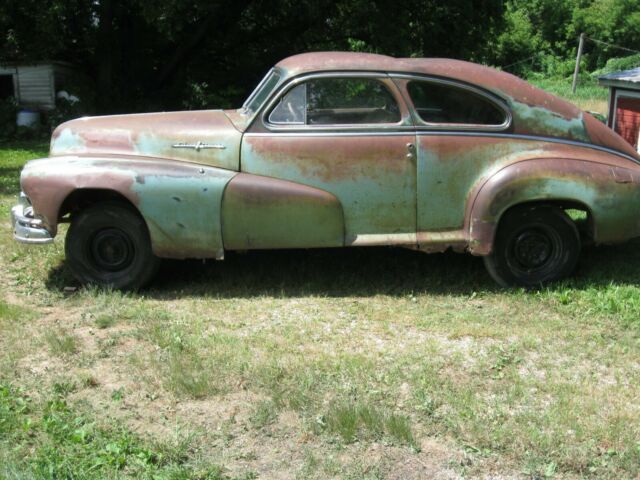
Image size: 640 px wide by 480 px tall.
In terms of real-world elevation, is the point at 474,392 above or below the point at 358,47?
below

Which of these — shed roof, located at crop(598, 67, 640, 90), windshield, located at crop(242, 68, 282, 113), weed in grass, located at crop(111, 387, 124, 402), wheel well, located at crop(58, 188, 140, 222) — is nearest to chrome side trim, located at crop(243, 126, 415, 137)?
windshield, located at crop(242, 68, 282, 113)

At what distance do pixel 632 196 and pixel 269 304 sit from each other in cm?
292

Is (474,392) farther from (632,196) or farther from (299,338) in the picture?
(632,196)

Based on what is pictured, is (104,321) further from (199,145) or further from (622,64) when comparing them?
(622,64)

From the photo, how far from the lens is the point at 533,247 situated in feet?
19.9

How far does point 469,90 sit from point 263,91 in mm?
1645

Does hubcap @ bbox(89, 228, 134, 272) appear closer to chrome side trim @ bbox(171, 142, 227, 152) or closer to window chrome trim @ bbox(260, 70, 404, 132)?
chrome side trim @ bbox(171, 142, 227, 152)

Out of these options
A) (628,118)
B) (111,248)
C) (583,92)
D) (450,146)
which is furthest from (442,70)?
(583,92)

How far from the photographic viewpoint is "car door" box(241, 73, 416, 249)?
19.1 feet

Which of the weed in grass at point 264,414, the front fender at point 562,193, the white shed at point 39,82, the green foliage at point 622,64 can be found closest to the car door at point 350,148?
the front fender at point 562,193

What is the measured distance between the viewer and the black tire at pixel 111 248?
598 centimetres

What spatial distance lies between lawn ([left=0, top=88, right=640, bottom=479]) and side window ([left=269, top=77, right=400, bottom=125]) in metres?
1.33

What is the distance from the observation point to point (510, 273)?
6023 mm

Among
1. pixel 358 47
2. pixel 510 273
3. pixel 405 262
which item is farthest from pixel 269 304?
pixel 358 47
